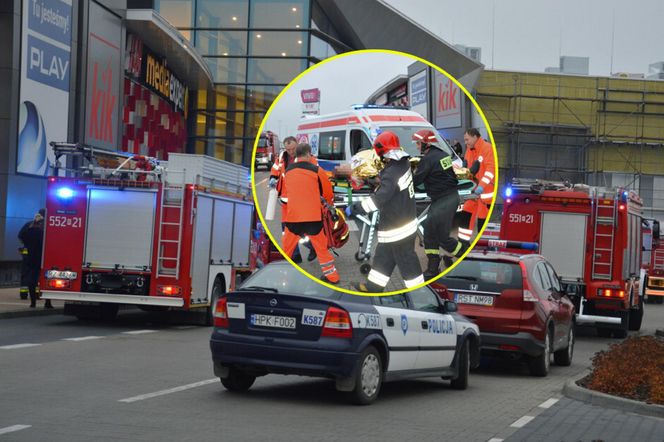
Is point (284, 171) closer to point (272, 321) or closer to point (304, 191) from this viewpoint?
point (304, 191)

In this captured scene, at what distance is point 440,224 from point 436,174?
0.63ft

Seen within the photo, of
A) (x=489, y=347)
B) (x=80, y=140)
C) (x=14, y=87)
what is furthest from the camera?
(x=80, y=140)

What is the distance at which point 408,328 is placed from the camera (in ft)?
40.3

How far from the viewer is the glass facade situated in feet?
15.1

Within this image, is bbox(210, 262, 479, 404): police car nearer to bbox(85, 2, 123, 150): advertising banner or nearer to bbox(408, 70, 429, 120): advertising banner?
bbox(408, 70, 429, 120): advertising banner

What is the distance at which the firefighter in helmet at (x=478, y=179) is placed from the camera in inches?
154

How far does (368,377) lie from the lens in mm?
11508

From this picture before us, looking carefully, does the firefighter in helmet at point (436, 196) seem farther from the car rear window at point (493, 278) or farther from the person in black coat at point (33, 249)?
the person in black coat at point (33, 249)

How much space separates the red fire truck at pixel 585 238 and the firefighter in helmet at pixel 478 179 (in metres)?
19.9

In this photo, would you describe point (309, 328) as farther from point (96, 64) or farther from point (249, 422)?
point (96, 64)

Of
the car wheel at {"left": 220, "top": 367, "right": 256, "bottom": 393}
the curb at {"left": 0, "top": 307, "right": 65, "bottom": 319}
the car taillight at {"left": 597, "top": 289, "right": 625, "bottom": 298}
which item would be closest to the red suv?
the car wheel at {"left": 220, "top": 367, "right": 256, "bottom": 393}

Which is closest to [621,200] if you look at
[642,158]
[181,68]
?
[181,68]

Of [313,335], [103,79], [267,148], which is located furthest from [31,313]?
[267,148]

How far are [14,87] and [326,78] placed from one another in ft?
81.9
